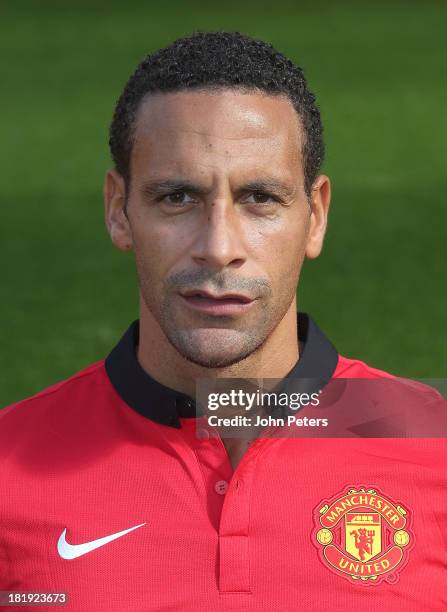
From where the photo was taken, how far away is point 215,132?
2.76 metres

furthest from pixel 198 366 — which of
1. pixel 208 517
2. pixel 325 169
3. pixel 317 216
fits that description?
pixel 325 169

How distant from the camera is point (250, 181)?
2756mm

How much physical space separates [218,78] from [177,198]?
0.90 feet

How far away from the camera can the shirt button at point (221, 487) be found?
9.26ft

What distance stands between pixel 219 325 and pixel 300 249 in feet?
0.98

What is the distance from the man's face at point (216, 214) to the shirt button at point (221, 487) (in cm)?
26

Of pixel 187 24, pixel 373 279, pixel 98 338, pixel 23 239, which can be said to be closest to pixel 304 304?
pixel 373 279

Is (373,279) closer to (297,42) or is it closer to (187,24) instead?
(297,42)

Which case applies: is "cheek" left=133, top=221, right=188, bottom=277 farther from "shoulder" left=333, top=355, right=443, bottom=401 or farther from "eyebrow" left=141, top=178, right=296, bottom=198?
Result: "shoulder" left=333, top=355, right=443, bottom=401

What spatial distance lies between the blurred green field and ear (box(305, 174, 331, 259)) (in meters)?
3.94

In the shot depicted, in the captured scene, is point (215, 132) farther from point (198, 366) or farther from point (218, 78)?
point (198, 366)

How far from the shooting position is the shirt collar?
2941 millimetres

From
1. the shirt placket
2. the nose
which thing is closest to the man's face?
the nose

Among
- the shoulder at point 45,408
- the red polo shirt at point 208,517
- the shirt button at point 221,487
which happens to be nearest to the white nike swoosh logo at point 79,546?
the red polo shirt at point 208,517
